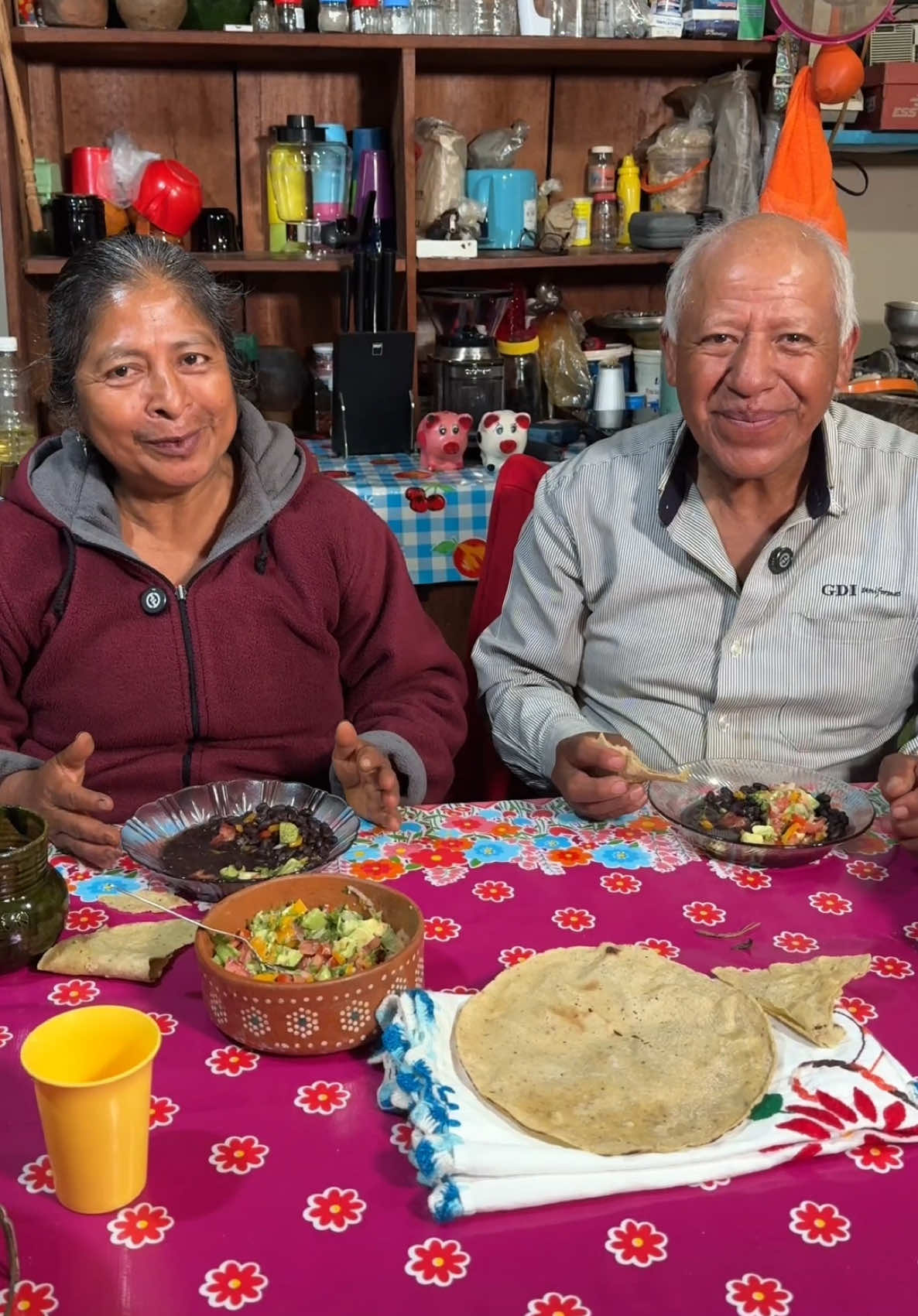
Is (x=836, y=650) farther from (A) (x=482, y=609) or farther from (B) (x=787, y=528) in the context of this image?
(A) (x=482, y=609)

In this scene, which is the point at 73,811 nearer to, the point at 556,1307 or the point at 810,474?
the point at 556,1307

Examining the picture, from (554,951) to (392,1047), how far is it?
230 millimetres

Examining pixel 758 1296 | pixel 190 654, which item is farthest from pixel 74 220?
pixel 758 1296

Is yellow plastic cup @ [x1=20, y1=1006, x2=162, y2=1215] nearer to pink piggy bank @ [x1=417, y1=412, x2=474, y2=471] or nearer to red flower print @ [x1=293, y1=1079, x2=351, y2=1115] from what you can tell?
red flower print @ [x1=293, y1=1079, x2=351, y2=1115]

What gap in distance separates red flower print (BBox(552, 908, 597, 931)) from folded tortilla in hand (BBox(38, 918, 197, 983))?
1.24 ft

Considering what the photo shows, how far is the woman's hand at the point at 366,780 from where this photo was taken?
150cm

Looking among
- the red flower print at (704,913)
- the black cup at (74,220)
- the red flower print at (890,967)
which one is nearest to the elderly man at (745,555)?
the red flower print at (704,913)

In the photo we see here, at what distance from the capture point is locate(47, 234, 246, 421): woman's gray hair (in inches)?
66.8

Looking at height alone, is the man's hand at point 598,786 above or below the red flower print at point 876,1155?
above

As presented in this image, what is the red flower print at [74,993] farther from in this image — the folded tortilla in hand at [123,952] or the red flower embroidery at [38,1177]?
the red flower embroidery at [38,1177]

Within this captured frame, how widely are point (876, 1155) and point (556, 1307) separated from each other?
294mm

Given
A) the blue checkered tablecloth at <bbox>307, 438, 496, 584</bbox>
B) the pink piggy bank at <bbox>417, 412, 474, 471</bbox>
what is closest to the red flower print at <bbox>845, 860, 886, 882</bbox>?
the blue checkered tablecloth at <bbox>307, 438, 496, 584</bbox>

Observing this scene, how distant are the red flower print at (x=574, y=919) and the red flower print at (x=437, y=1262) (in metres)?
0.45

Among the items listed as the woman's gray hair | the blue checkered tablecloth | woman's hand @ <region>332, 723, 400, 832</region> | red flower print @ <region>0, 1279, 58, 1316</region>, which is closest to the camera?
red flower print @ <region>0, 1279, 58, 1316</region>
